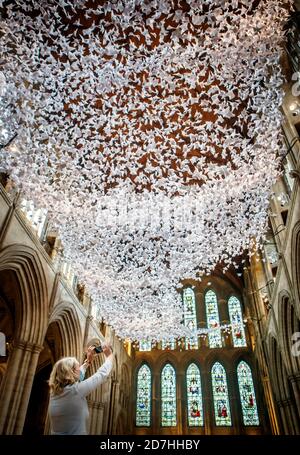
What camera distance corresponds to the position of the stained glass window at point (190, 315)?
20.3 m

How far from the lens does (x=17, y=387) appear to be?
8.29 m

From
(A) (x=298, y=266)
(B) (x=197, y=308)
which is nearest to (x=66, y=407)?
(A) (x=298, y=266)

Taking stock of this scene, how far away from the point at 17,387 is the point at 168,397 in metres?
12.7

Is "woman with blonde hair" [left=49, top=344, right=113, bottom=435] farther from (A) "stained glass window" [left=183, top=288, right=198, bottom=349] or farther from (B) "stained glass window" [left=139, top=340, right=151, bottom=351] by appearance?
(B) "stained glass window" [left=139, top=340, right=151, bottom=351]

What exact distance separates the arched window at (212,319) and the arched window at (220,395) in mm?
1329

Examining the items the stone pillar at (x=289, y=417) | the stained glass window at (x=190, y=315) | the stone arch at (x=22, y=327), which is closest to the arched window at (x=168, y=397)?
the stained glass window at (x=190, y=315)

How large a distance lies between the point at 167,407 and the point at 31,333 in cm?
1253

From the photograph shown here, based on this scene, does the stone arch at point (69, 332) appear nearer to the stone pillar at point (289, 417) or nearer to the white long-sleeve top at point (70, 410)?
the stone pillar at point (289, 417)

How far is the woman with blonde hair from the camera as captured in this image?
88.0 inches

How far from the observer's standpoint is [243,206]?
9656 mm

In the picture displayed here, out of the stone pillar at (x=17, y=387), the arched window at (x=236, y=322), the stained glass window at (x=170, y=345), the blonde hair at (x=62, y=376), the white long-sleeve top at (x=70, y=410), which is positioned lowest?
the white long-sleeve top at (x=70, y=410)

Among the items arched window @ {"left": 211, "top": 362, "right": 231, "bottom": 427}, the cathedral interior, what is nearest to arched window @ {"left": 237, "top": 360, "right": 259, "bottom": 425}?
the cathedral interior

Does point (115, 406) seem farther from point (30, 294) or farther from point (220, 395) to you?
point (30, 294)
